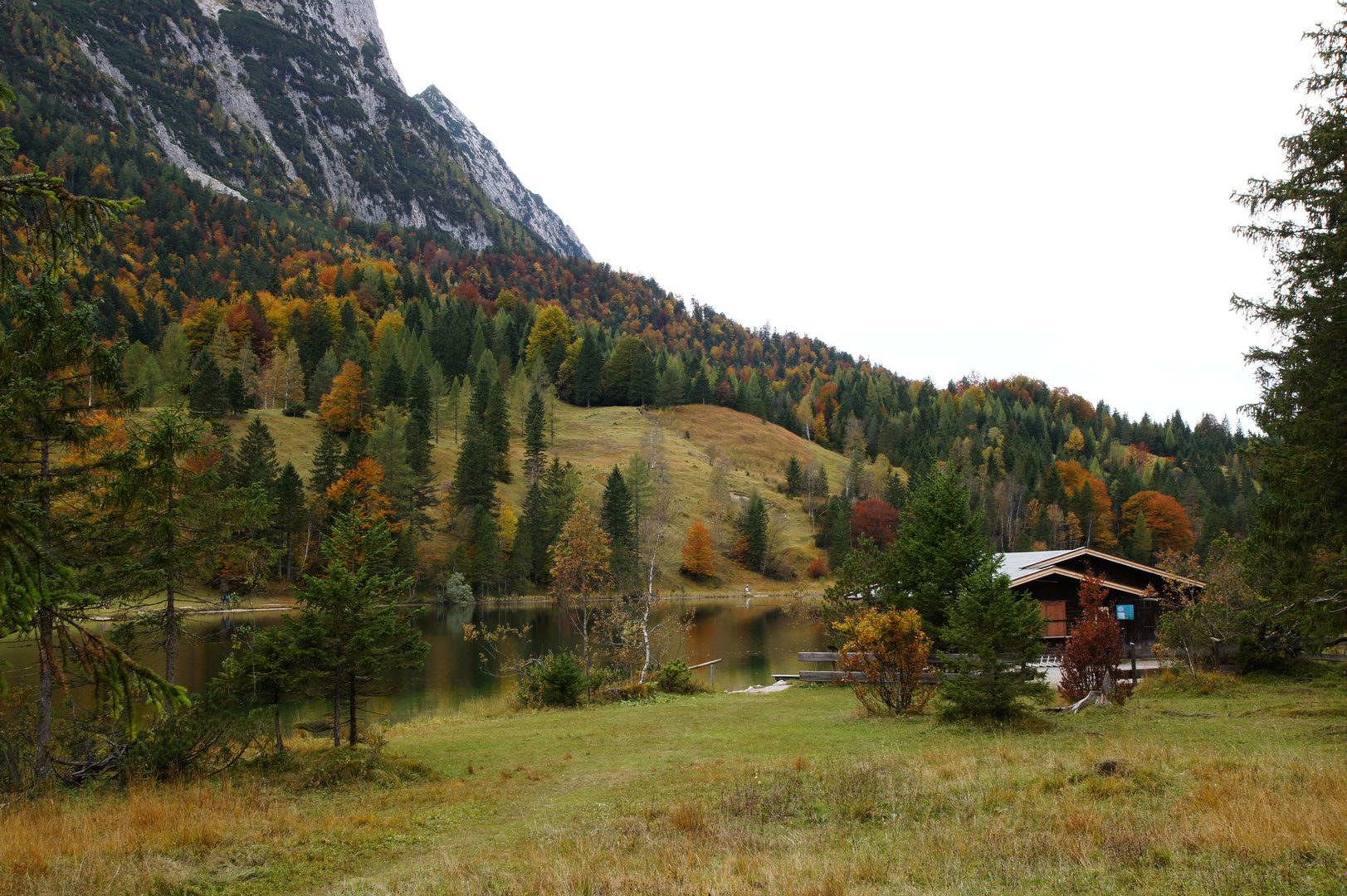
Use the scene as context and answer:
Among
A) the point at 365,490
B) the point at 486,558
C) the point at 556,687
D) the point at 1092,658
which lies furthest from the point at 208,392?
the point at 1092,658

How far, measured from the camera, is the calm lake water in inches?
1099

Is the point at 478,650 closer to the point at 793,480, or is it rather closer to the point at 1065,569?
the point at 1065,569

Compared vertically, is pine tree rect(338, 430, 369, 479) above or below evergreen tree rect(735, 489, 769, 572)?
above

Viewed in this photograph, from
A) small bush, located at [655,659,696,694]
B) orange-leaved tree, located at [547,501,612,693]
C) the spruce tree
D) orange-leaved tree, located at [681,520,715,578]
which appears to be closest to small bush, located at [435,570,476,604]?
orange-leaved tree, located at [681,520,715,578]

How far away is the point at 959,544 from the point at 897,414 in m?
124

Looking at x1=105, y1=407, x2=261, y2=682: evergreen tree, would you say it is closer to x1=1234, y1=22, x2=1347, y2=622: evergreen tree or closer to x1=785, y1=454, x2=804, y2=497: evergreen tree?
x1=1234, y1=22, x2=1347, y2=622: evergreen tree

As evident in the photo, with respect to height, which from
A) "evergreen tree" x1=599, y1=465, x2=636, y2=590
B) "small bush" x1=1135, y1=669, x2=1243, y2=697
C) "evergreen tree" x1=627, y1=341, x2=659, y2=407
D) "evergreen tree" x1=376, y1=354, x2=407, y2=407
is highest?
"evergreen tree" x1=627, y1=341, x2=659, y2=407

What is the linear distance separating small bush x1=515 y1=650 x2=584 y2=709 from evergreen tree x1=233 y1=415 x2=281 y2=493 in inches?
1753

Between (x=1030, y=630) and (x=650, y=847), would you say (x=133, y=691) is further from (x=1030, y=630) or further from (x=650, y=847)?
(x=1030, y=630)

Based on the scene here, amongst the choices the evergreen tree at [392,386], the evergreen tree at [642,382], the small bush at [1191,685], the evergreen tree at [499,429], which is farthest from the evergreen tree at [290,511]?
the evergreen tree at [642,382]

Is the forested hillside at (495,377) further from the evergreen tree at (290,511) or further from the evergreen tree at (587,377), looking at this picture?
the evergreen tree at (290,511)

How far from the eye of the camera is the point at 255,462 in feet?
198

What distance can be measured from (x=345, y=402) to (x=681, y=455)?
43661 millimetres

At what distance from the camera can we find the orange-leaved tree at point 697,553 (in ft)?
264
